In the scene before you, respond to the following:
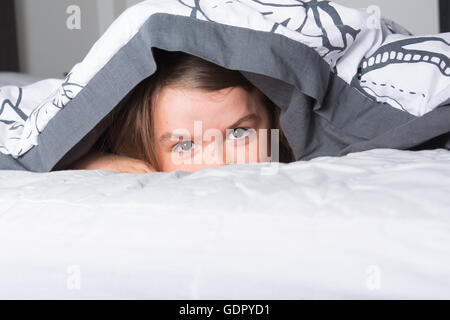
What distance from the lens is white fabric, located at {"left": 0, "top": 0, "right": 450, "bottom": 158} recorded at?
746 mm

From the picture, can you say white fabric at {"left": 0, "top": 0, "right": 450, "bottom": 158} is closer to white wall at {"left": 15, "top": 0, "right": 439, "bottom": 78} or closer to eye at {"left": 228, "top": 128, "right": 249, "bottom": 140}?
eye at {"left": 228, "top": 128, "right": 249, "bottom": 140}

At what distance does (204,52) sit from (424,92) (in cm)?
36

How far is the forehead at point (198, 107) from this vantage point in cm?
84

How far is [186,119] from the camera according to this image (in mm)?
843

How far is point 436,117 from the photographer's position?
0.67m

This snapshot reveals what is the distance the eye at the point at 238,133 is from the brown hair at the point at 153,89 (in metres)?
0.08

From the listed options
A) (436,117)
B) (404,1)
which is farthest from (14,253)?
(404,1)

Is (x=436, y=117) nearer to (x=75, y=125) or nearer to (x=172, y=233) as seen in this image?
(x=172, y=233)

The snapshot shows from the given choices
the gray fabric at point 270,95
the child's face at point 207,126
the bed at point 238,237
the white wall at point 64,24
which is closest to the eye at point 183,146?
the child's face at point 207,126

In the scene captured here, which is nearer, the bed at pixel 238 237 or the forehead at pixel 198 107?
the bed at pixel 238 237

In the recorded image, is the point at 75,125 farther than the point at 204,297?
Yes

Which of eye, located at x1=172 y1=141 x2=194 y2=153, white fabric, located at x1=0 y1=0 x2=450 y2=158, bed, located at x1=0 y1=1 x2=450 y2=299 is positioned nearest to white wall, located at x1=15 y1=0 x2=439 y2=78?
white fabric, located at x1=0 y1=0 x2=450 y2=158

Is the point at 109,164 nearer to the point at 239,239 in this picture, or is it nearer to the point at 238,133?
the point at 238,133

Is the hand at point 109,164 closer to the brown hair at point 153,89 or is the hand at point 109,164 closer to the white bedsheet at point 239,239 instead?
the brown hair at point 153,89
